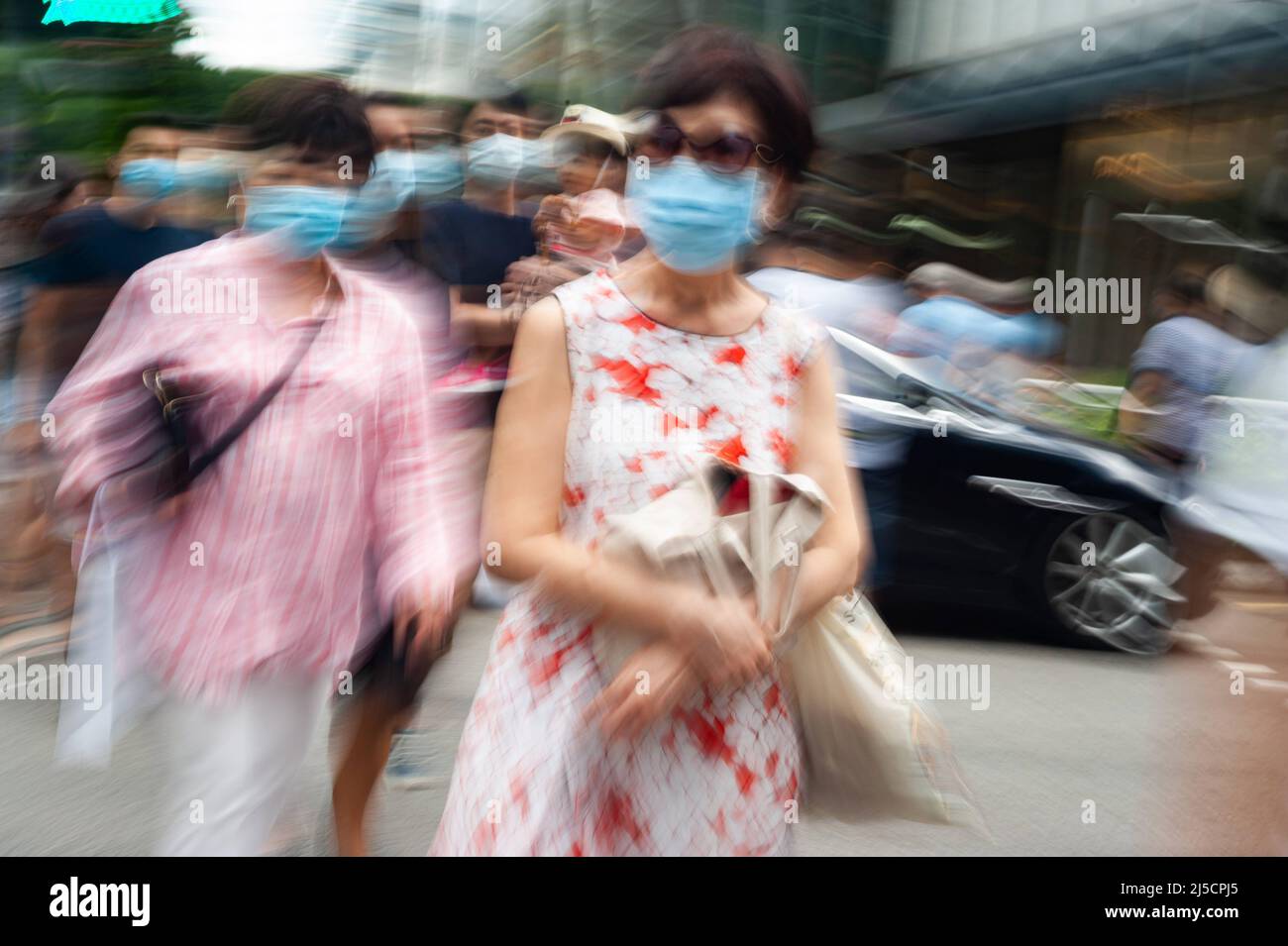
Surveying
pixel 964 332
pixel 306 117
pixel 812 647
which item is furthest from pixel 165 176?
pixel 964 332

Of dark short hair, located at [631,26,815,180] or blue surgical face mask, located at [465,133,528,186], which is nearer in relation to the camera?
dark short hair, located at [631,26,815,180]

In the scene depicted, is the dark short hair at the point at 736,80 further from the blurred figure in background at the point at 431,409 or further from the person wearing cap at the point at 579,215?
the person wearing cap at the point at 579,215

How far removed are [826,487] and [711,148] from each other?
1.71 ft

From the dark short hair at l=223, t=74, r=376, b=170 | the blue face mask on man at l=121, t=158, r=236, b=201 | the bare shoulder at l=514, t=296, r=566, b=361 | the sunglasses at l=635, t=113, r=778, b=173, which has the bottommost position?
the bare shoulder at l=514, t=296, r=566, b=361

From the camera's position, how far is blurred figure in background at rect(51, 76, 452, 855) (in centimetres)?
257

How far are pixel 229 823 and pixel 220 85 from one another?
2.39m

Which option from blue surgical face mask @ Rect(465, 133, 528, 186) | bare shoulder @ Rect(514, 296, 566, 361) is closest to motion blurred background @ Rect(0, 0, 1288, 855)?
blue surgical face mask @ Rect(465, 133, 528, 186)

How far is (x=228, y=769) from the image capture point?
Result: 8.64 feet

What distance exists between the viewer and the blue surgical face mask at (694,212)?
2.03 m

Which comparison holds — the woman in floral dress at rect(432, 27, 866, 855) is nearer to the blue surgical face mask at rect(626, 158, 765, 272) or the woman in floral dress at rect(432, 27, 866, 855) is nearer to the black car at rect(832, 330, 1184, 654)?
the blue surgical face mask at rect(626, 158, 765, 272)

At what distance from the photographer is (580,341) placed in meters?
1.92

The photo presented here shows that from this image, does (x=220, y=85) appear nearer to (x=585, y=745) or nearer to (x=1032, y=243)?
(x=585, y=745)

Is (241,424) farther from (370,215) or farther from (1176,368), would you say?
(1176,368)

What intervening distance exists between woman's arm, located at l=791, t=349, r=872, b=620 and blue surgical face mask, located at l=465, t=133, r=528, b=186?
2685 millimetres
